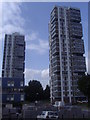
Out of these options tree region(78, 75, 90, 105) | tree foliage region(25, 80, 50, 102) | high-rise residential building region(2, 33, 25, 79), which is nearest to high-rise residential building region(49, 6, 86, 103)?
tree foliage region(25, 80, 50, 102)

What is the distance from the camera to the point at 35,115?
19125 millimetres

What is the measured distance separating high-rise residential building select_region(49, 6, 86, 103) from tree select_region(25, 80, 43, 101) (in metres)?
3.63

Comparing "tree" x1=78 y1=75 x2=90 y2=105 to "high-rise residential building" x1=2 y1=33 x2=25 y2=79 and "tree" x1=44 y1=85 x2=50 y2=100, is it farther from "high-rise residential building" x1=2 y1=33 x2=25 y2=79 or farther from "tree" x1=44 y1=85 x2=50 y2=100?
"high-rise residential building" x1=2 y1=33 x2=25 y2=79

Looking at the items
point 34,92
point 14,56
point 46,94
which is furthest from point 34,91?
point 14,56

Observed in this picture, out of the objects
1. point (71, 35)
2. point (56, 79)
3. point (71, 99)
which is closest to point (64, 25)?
point (71, 35)

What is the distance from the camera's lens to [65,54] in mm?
59375

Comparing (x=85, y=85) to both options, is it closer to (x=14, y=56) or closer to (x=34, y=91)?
(x=34, y=91)

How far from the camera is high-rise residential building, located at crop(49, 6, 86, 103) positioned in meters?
55.8

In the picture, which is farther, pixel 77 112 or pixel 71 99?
pixel 71 99

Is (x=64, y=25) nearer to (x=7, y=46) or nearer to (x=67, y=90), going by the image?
(x=67, y=90)

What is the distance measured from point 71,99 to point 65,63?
10623 millimetres

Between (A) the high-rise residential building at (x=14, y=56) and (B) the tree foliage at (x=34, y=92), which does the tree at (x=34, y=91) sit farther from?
(A) the high-rise residential building at (x=14, y=56)

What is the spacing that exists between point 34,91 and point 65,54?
47.3ft

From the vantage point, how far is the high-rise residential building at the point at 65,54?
55.8 m
